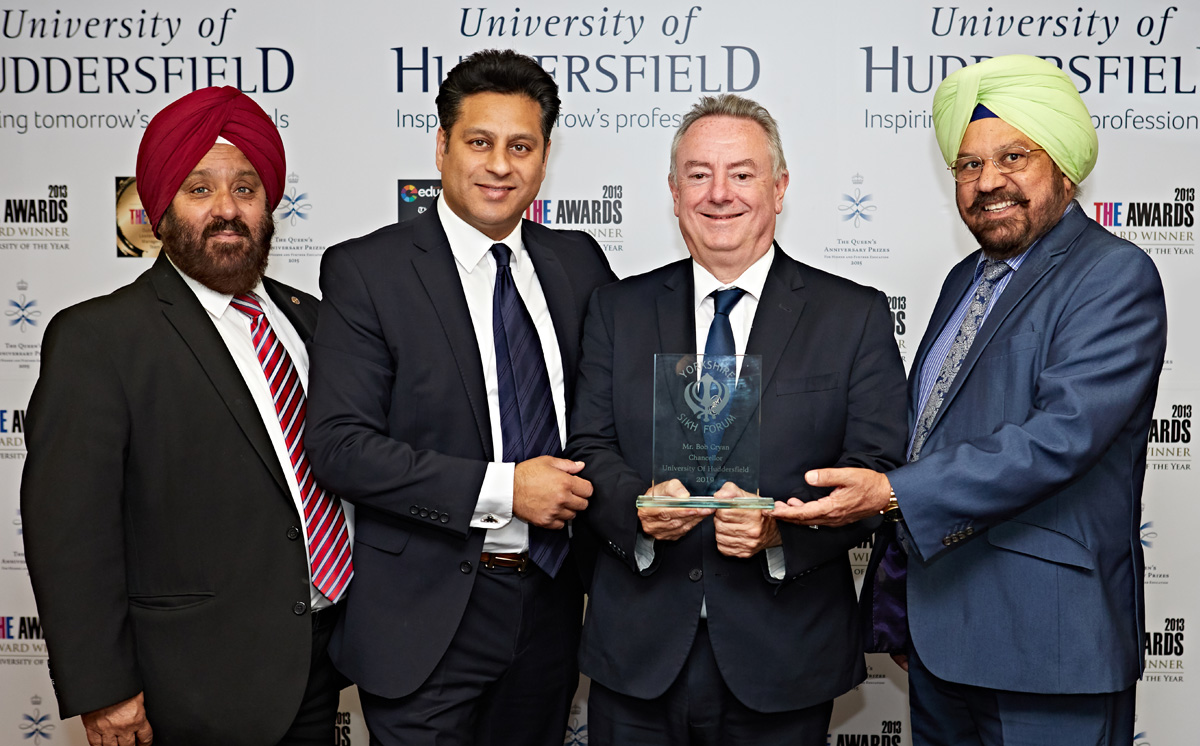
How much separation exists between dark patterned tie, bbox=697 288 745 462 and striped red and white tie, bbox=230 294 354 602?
104 cm

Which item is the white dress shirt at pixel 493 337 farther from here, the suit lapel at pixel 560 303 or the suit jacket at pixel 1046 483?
the suit jacket at pixel 1046 483

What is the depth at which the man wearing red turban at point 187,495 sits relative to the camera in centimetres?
220

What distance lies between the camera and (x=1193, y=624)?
12.3 feet

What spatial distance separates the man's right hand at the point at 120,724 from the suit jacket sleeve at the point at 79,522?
5 centimetres

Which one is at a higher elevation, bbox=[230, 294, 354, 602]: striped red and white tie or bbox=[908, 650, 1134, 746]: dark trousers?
bbox=[230, 294, 354, 602]: striped red and white tie

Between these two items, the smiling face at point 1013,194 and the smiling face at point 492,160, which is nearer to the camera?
the smiling face at point 1013,194

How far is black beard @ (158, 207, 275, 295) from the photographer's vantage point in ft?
7.93

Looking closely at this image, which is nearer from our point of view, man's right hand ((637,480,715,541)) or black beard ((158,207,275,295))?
man's right hand ((637,480,715,541))

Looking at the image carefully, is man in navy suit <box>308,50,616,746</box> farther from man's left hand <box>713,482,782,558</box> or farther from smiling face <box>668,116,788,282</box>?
smiling face <box>668,116,788,282</box>

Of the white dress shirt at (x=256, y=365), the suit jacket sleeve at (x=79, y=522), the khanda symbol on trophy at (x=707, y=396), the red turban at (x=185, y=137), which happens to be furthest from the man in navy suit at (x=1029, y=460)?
the red turban at (x=185, y=137)

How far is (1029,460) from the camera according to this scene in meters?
2.13

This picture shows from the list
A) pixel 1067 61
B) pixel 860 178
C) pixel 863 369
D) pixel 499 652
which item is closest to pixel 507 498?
pixel 499 652

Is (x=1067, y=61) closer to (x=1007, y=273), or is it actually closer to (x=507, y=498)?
(x=1007, y=273)

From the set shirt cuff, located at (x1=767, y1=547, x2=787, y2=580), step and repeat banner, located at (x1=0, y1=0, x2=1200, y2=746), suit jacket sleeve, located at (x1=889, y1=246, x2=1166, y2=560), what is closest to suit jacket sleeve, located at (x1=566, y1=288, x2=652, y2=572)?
shirt cuff, located at (x1=767, y1=547, x2=787, y2=580)
